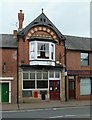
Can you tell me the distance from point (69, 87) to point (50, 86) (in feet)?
8.49

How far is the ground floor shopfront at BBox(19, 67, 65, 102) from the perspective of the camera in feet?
108

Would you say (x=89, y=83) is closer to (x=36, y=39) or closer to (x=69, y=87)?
(x=69, y=87)

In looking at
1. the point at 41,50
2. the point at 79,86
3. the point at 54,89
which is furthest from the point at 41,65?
the point at 79,86

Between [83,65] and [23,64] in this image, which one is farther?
[83,65]

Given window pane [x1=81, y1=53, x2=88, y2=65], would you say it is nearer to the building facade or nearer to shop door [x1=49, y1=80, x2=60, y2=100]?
the building facade

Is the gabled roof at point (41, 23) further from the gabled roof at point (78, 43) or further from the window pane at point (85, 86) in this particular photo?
the window pane at point (85, 86)

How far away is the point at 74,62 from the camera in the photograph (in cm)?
3628

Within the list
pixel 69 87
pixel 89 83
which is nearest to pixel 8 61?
pixel 69 87

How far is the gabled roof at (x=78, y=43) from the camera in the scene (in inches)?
1452

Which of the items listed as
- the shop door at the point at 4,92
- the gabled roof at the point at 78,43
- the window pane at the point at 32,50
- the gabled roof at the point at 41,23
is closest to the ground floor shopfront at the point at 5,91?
the shop door at the point at 4,92

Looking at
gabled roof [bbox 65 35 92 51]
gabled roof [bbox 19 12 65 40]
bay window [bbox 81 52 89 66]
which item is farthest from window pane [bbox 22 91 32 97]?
bay window [bbox 81 52 89 66]

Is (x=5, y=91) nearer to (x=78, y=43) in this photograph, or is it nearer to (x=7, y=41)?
(x=7, y=41)

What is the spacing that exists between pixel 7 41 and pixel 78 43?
8765 millimetres

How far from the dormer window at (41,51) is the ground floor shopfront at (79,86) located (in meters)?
3.38
